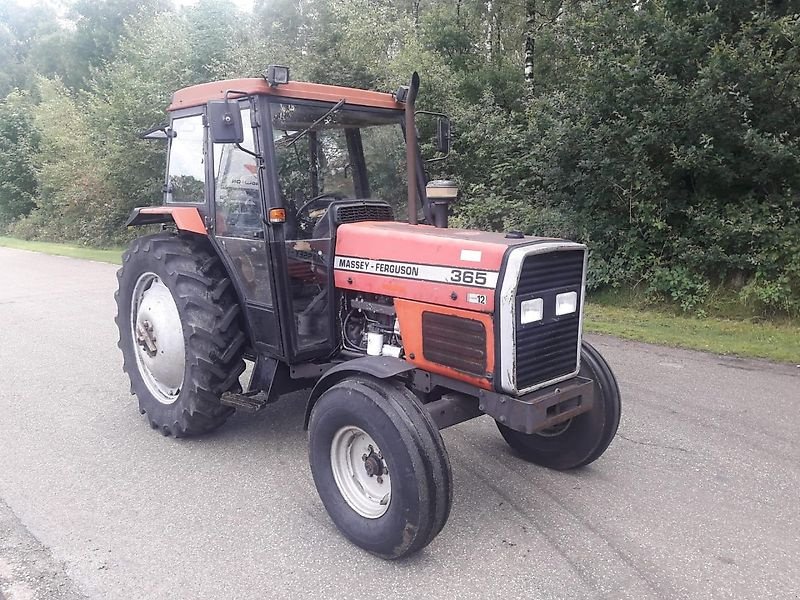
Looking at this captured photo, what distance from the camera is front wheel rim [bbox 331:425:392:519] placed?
3275 millimetres

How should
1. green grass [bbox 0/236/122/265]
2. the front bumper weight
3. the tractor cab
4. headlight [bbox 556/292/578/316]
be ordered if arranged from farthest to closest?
1. green grass [bbox 0/236/122/265]
2. the tractor cab
3. headlight [bbox 556/292/578/316]
4. the front bumper weight

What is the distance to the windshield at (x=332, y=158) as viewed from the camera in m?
3.99

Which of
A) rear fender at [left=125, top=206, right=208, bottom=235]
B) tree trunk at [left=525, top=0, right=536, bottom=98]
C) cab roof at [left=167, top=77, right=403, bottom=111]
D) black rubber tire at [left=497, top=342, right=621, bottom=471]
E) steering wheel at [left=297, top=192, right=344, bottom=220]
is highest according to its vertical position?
tree trunk at [left=525, top=0, right=536, bottom=98]

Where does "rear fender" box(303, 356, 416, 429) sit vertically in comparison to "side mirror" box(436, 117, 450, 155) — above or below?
below

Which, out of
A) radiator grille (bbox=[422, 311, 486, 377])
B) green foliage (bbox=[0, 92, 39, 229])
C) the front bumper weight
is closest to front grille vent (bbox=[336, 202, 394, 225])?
radiator grille (bbox=[422, 311, 486, 377])

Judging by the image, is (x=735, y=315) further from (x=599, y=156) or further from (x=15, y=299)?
(x=15, y=299)

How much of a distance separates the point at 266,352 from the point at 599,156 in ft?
20.7

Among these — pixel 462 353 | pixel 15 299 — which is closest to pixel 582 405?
pixel 462 353

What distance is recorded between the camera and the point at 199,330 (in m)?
4.20

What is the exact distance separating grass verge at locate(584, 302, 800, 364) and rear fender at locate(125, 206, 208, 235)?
189 inches

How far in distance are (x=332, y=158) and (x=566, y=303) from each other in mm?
1846

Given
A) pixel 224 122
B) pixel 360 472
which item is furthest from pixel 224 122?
pixel 360 472

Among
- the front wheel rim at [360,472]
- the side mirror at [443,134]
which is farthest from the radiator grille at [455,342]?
the side mirror at [443,134]

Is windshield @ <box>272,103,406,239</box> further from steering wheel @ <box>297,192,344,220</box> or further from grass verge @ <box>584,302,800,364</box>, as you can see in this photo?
grass verge @ <box>584,302,800,364</box>
